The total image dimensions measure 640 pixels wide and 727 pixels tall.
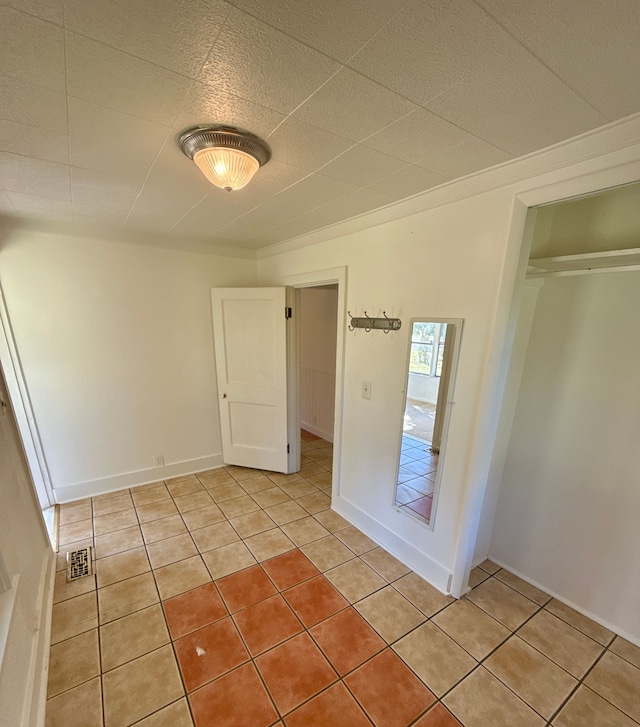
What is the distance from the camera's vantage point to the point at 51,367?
8.37 feet

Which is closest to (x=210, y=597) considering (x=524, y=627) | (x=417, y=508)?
(x=417, y=508)

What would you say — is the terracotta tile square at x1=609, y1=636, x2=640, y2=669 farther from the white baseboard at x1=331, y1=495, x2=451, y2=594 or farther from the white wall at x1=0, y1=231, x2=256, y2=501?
the white wall at x1=0, y1=231, x2=256, y2=501

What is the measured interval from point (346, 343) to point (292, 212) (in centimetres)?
100

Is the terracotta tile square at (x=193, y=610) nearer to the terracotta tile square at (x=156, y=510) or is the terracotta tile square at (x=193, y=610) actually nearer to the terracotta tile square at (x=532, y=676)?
the terracotta tile square at (x=156, y=510)

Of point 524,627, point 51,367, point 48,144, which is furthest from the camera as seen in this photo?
point 51,367

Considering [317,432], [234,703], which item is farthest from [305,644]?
[317,432]

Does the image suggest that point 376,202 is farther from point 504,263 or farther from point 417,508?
point 417,508

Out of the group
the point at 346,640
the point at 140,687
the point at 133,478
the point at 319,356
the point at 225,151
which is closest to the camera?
the point at 225,151

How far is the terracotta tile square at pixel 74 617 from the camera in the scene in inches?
63.1

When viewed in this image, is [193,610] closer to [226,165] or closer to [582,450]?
[226,165]

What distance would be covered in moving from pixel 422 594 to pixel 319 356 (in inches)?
114

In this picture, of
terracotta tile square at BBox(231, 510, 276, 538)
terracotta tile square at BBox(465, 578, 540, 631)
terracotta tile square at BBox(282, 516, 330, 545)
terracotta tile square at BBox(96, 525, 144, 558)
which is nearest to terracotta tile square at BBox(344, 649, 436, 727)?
terracotta tile square at BBox(465, 578, 540, 631)

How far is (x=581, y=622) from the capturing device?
171cm

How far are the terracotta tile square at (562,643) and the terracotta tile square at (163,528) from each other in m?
2.35
